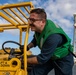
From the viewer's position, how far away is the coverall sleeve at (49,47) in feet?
12.2

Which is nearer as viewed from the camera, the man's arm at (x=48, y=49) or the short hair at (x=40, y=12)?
the man's arm at (x=48, y=49)

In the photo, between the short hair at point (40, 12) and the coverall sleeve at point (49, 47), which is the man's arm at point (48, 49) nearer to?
the coverall sleeve at point (49, 47)

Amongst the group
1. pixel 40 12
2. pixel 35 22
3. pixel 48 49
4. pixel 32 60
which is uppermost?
pixel 40 12

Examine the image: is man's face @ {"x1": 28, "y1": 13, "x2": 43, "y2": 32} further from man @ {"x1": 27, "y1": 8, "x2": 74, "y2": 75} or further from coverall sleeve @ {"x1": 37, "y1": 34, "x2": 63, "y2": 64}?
coverall sleeve @ {"x1": 37, "y1": 34, "x2": 63, "y2": 64}

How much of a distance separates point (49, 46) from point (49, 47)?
0.01 metres

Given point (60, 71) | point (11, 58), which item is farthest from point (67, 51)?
point (11, 58)

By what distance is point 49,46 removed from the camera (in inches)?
146

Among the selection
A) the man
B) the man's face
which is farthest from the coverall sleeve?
the man's face

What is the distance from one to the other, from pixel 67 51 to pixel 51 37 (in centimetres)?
43

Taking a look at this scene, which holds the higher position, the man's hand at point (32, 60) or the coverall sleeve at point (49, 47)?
the coverall sleeve at point (49, 47)

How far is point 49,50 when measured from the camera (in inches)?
146

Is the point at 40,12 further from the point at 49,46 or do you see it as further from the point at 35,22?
A: the point at 49,46

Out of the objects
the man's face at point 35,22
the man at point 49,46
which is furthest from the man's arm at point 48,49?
the man's face at point 35,22

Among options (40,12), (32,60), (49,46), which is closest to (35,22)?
(40,12)
